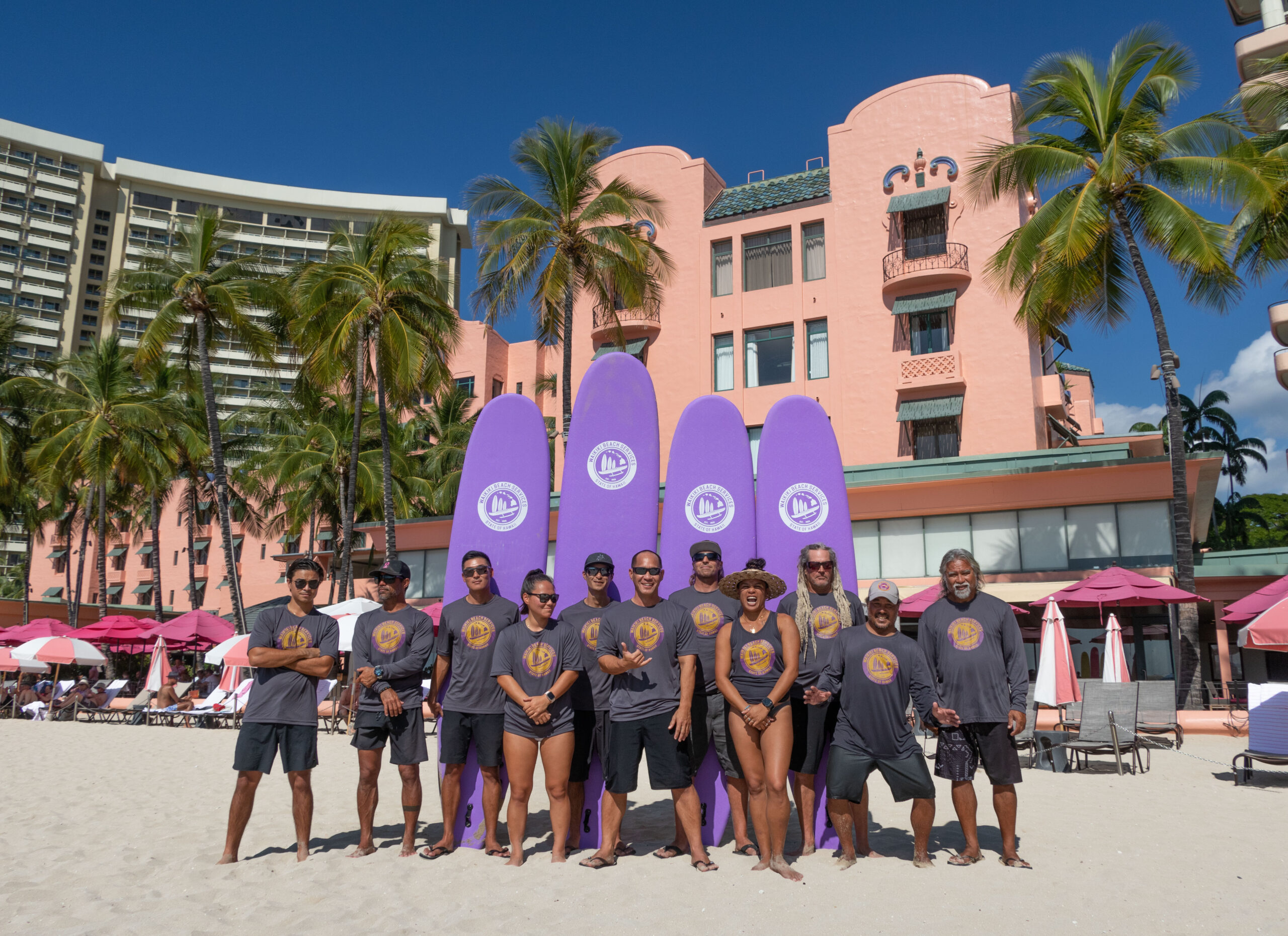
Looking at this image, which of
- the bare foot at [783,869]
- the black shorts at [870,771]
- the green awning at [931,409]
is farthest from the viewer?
the green awning at [931,409]

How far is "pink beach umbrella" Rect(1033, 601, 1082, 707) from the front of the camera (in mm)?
10680

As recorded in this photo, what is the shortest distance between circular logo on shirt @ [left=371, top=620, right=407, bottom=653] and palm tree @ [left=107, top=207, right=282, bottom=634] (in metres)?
17.7

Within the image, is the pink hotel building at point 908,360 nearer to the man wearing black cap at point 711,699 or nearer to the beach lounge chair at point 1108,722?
the beach lounge chair at point 1108,722

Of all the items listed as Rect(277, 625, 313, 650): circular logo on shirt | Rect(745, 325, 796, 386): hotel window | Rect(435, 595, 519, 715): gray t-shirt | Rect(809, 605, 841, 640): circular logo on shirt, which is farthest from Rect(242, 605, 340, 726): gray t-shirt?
Rect(745, 325, 796, 386): hotel window

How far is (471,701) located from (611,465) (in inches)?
87.0

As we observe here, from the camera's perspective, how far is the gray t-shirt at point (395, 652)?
17.6 feet

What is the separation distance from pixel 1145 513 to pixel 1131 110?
8047 millimetres

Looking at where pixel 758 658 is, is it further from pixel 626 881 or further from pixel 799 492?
pixel 799 492

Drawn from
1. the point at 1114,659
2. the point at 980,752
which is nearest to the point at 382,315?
the point at 1114,659

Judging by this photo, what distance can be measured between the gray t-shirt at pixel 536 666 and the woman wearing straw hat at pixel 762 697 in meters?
0.90

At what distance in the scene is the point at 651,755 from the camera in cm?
508

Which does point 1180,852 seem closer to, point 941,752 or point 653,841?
point 941,752

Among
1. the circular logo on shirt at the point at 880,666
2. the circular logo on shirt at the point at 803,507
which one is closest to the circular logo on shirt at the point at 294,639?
the circular logo on shirt at the point at 880,666

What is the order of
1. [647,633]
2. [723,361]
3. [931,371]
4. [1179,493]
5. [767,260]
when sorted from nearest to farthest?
[647,633] < [1179,493] < [931,371] < [767,260] < [723,361]
